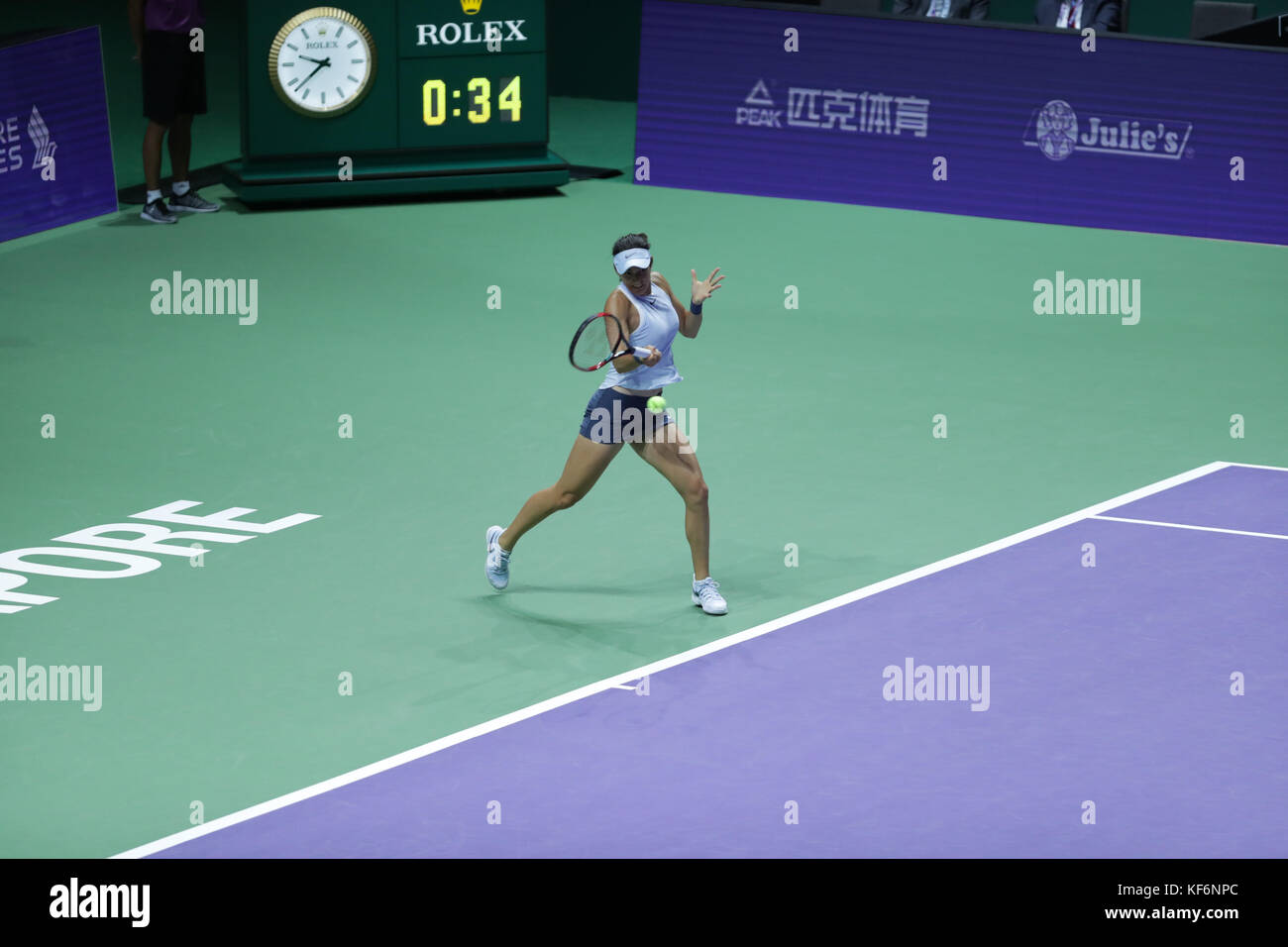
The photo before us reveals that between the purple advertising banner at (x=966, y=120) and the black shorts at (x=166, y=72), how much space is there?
4.33m

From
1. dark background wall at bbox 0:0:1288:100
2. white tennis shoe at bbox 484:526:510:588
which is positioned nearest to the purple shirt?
dark background wall at bbox 0:0:1288:100

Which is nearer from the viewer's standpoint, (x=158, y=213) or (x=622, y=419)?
(x=622, y=419)

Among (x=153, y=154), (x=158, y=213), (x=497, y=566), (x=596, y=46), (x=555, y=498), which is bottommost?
(x=497, y=566)

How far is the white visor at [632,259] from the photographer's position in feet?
33.3

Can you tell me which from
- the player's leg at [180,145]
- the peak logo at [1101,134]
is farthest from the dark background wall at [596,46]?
the peak logo at [1101,134]

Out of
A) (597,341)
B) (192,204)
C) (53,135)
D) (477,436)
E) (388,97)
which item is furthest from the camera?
(388,97)

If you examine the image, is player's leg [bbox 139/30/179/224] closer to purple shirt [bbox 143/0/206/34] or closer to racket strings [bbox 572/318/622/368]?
purple shirt [bbox 143/0/206/34]

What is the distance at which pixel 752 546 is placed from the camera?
1165 cm

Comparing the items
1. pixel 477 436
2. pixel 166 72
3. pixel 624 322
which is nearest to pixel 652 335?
pixel 624 322

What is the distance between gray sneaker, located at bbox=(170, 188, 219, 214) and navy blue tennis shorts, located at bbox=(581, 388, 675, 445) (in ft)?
31.3

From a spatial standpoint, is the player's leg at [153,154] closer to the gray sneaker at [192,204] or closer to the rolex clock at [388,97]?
the gray sneaker at [192,204]

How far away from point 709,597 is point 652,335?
1376mm

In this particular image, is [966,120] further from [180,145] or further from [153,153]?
[153,153]

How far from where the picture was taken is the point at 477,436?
44.1 ft
